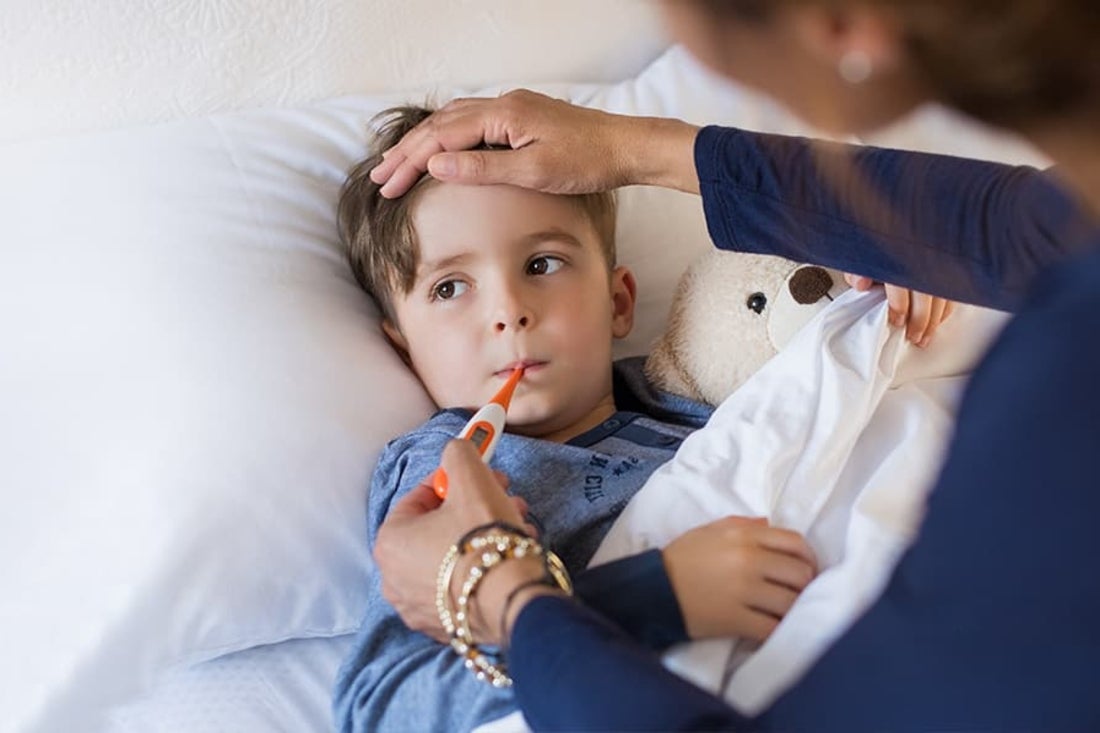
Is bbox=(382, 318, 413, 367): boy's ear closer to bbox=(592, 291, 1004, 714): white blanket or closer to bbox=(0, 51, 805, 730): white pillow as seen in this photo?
bbox=(0, 51, 805, 730): white pillow

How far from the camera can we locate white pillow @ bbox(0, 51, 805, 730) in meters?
1.10

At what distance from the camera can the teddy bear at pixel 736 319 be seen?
50.7 inches

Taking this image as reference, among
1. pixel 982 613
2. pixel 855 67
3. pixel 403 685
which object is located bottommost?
pixel 982 613

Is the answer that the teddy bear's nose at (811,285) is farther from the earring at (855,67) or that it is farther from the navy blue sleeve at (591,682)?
the earring at (855,67)

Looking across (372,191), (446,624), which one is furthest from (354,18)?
(446,624)

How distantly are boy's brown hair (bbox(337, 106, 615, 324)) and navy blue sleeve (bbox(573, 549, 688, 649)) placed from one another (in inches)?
17.7

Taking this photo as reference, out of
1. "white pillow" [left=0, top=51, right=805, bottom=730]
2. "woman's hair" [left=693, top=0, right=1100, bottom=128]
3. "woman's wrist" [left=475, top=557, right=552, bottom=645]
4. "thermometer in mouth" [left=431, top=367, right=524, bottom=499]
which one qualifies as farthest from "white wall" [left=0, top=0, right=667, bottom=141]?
"woman's hair" [left=693, top=0, right=1100, bottom=128]

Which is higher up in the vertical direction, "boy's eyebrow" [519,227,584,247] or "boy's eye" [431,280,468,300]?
"boy's eyebrow" [519,227,584,247]

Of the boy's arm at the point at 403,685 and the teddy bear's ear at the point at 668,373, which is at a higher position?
the teddy bear's ear at the point at 668,373

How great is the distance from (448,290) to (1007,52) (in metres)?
0.79

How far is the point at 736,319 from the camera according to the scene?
4.31 feet

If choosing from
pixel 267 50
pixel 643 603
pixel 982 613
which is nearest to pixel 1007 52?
pixel 982 613

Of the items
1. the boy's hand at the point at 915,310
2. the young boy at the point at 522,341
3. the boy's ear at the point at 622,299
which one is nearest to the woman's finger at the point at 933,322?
the boy's hand at the point at 915,310

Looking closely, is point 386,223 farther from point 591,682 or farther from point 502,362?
point 591,682
